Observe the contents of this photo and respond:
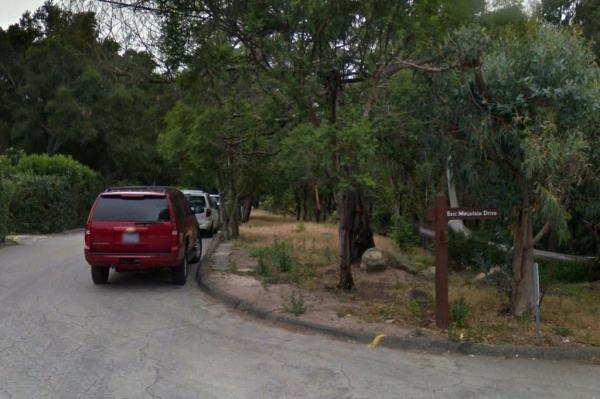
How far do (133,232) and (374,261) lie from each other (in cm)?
508

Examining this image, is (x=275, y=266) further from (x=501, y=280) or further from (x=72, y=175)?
(x=72, y=175)

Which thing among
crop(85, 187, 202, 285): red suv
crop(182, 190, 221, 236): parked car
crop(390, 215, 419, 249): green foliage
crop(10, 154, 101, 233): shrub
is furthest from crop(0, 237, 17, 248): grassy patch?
crop(390, 215, 419, 249): green foliage

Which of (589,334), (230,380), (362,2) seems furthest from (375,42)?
(230,380)

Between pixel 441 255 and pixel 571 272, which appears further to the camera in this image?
pixel 571 272

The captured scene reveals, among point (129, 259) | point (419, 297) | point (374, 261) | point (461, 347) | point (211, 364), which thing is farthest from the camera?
point (374, 261)

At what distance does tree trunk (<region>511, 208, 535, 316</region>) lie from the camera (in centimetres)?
912

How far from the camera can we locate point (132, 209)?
11.9 meters

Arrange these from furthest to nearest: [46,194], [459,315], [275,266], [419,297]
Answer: [46,194] < [275,266] < [419,297] < [459,315]

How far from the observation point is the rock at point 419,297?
10062 millimetres

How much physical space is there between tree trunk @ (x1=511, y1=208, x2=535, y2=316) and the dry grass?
235 mm

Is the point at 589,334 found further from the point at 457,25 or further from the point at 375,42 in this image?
the point at 375,42

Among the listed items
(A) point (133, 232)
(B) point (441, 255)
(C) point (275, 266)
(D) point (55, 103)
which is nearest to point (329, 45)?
(B) point (441, 255)

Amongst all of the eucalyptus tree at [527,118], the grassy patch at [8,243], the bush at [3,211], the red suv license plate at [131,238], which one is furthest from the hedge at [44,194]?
the eucalyptus tree at [527,118]

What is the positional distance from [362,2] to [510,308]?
15.9 ft
